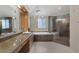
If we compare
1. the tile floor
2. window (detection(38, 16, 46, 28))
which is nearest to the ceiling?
window (detection(38, 16, 46, 28))

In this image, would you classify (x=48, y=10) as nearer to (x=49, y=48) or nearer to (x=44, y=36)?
(x=44, y=36)

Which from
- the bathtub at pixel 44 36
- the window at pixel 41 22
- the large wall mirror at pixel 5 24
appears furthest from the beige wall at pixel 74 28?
the large wall mirror at pixel 5 24

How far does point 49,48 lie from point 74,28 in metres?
0.59

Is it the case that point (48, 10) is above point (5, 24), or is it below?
above

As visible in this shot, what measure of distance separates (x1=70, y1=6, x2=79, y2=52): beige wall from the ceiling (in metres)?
0.12

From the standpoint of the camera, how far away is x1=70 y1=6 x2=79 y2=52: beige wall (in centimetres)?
197

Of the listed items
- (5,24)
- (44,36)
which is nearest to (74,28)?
(44,36)

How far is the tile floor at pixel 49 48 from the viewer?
2023 mm

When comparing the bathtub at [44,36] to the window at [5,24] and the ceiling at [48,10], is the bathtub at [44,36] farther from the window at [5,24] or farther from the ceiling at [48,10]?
the window at [5,24]

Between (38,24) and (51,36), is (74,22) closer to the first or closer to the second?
(51,36)

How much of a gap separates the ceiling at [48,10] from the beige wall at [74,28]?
0.12 m

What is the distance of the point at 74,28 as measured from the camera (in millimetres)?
2008

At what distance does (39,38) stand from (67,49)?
1.86 feet
